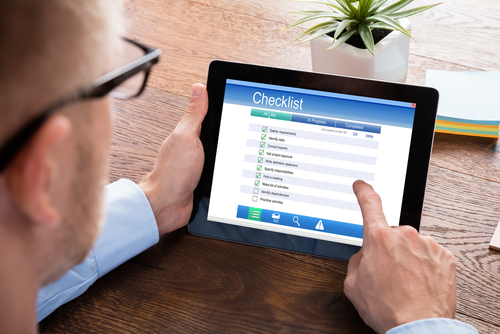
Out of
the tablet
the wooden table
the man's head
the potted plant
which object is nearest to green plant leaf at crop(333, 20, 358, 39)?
the potted plant

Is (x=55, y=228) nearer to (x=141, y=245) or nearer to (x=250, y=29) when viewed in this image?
(x=141, y=245)

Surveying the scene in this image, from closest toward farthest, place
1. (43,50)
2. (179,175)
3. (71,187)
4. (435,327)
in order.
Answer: (43,50) → (71,187) → (435,327) → (179,175)

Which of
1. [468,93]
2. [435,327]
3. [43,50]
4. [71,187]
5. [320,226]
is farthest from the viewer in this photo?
[468,93]

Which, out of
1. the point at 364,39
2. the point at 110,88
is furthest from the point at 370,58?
the point at 110,88

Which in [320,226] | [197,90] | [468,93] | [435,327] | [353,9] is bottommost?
[435,327]

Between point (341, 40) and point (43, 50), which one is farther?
point (341, 40)

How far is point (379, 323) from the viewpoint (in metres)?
0.70

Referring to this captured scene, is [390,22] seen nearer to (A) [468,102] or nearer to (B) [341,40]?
(B) [341,40]

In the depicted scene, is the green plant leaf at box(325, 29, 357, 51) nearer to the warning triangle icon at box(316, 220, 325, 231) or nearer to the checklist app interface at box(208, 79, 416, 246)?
the checklist app interface at box(208, 79, 416, 246)

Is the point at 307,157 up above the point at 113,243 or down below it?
above

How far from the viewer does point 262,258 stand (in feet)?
2.73

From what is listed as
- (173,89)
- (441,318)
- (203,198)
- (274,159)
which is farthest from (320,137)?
(173,89)

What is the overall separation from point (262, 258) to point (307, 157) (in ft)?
0.79

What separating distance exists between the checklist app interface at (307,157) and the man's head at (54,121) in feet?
1.23
